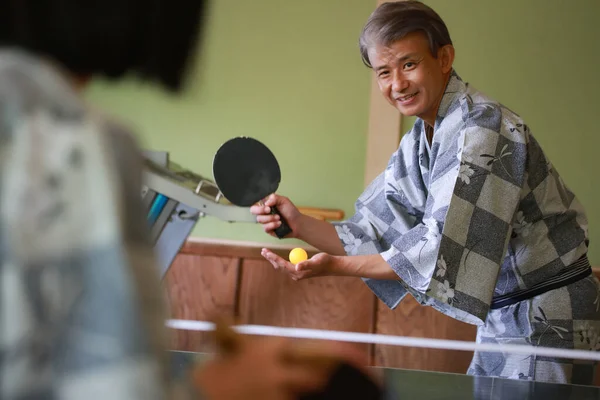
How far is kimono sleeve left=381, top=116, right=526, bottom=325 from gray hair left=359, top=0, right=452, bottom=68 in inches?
10.8

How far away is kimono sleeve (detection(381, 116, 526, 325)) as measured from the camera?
154 cm

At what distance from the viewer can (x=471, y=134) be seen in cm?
159

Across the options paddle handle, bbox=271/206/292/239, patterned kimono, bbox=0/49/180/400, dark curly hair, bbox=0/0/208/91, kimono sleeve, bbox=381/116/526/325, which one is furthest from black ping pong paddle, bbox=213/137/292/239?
patterned kimono, bbox=0/49/180/400

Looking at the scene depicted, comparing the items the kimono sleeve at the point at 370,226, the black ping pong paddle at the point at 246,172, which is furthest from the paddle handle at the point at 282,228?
the kimono sleeve at the point at 370,226

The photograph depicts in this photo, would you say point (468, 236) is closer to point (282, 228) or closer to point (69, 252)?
point (282, 228)

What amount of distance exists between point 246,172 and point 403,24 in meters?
0.52

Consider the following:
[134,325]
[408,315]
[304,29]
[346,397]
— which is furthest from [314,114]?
[134,325]

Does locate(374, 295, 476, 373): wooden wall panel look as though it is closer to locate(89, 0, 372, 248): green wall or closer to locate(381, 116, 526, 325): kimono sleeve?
locate(89, 0, 372, 248): green wall

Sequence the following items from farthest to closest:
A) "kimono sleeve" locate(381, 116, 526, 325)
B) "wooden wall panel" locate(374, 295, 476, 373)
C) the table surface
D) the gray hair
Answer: "wooden wall panel" locate(374, 295, 476, 373), the gray hair, "kimono sleeve" locate(381, 116, 526, 325), the table surface

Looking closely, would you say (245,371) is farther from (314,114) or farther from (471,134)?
(314,114)

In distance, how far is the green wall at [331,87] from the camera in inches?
112

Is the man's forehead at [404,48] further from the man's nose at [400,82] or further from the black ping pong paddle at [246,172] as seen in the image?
the black ping pong paddle at [246,172]

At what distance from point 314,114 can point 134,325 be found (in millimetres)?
2457

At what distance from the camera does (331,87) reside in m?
2.96
